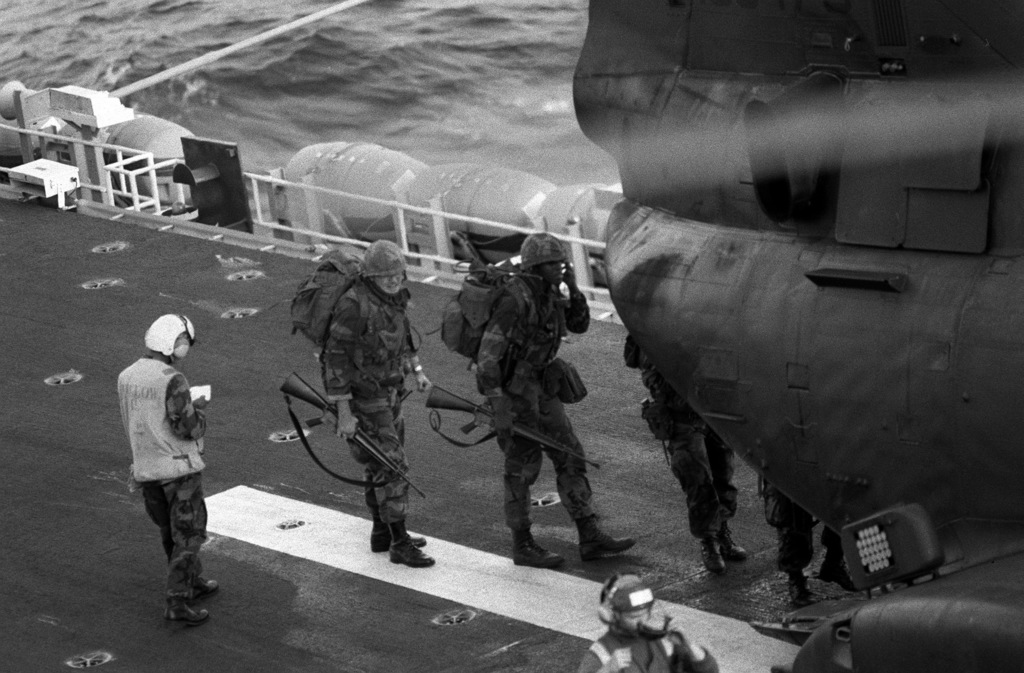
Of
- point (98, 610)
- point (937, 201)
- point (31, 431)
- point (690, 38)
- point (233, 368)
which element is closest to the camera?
point (937, 201)

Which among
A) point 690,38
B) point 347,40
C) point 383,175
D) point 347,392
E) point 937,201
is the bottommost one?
point 347,40

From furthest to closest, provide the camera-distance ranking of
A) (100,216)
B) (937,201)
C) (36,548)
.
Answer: (100,216)
(36,548)
(937,201)

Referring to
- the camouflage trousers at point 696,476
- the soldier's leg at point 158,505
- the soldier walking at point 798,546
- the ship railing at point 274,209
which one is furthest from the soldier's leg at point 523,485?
the ship railing at point 274,209

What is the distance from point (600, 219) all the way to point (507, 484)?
9.41 m

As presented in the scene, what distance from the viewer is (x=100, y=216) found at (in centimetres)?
1755

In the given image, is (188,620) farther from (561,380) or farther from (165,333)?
(561,380)

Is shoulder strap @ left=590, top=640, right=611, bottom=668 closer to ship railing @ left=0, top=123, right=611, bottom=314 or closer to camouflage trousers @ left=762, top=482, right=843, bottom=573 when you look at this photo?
camouflage trousers @ left=762, top=482, right=843, bottom=573

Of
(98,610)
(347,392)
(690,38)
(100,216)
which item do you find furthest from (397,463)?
(100,216)

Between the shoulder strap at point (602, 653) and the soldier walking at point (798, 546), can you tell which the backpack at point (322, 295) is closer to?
the soldier walking at point (798, 546)

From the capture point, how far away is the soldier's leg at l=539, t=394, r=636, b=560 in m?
9.95

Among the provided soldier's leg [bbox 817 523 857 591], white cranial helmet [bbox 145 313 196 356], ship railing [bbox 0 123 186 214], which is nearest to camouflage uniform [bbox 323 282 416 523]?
white cranial helmet [bbox 145 313 196 356]

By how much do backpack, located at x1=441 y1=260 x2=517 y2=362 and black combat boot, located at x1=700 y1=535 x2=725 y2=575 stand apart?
5.61ft

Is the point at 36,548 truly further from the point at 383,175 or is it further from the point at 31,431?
the point at 383,175

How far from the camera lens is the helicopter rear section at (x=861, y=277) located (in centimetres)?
678
